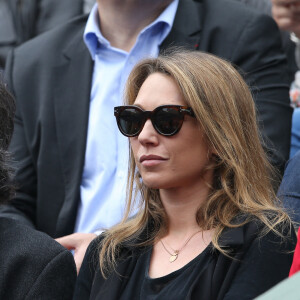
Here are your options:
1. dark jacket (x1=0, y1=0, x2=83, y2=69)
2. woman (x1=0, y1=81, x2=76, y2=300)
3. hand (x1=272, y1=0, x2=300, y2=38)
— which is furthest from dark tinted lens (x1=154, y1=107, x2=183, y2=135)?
dark jacket (x1=0, y1=0, x2=83, y2=69)

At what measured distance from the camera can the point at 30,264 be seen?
2414 mm

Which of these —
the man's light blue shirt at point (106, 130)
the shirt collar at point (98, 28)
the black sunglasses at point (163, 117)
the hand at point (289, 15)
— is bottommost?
the man's light blue shirt at point (106, 130)

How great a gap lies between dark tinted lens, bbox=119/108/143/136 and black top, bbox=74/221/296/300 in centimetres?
46

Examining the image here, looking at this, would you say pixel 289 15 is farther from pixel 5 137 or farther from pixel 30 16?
pixel 30 16

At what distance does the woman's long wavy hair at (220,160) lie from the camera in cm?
236

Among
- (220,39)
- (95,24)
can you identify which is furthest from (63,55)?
(220,39)

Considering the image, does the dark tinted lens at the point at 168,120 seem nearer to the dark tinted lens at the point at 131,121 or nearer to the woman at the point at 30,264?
the dark tinted lens at the point at 131,121

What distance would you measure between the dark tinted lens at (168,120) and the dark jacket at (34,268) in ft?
1.79

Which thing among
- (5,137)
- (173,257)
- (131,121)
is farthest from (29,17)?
(173,257)

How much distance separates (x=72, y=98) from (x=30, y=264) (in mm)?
1392

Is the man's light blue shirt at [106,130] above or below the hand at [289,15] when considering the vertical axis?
below

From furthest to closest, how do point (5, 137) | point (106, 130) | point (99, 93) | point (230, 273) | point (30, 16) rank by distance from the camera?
point (30, 16) < point (99, 93) < point (106, 130) < point (5, 137) < point (230, 273)

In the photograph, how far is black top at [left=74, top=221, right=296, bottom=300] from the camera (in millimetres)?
2152

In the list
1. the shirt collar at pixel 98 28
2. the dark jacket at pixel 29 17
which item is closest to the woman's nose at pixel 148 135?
the shirt collar at pixel 98 28
